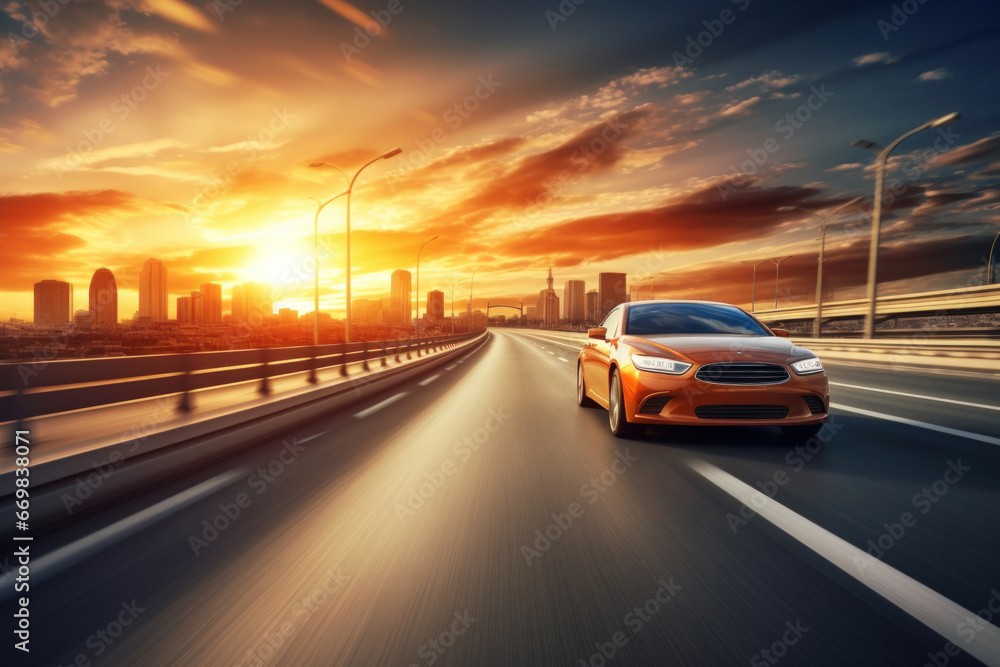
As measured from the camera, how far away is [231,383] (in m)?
8.28

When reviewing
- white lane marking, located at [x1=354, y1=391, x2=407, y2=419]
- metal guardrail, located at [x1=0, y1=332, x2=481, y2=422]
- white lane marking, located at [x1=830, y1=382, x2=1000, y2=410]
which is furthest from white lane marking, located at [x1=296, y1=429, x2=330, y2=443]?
white lane marking, located at [x1=830, y1=382, x2=1000, y2=410]

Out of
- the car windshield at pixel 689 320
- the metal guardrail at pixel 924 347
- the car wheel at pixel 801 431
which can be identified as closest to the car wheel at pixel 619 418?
the car windshield at pixel 689 320

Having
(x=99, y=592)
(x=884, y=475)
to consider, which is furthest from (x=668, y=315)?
(x=99, y=592)

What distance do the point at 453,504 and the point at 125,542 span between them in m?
2.17

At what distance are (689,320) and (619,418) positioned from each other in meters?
1.98

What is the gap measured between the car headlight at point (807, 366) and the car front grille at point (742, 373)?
0.19 m

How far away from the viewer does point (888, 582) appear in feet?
10.1

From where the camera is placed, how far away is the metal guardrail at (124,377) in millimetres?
4383

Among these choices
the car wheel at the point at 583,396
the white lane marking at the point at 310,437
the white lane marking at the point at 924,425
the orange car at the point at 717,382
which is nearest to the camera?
the orange car at the point at 717,382

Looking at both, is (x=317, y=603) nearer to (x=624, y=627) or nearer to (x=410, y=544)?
(x=410, y=544)

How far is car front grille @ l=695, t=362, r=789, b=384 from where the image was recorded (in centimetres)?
638

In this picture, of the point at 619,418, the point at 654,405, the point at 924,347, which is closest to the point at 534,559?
the point at 654,405

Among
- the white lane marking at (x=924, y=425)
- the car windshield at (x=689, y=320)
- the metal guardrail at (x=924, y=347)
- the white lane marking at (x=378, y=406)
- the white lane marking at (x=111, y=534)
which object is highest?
the car windshield at (x=689, y=320)

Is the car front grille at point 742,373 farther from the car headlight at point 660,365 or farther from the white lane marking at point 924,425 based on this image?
the white lane marking at point 924,425
